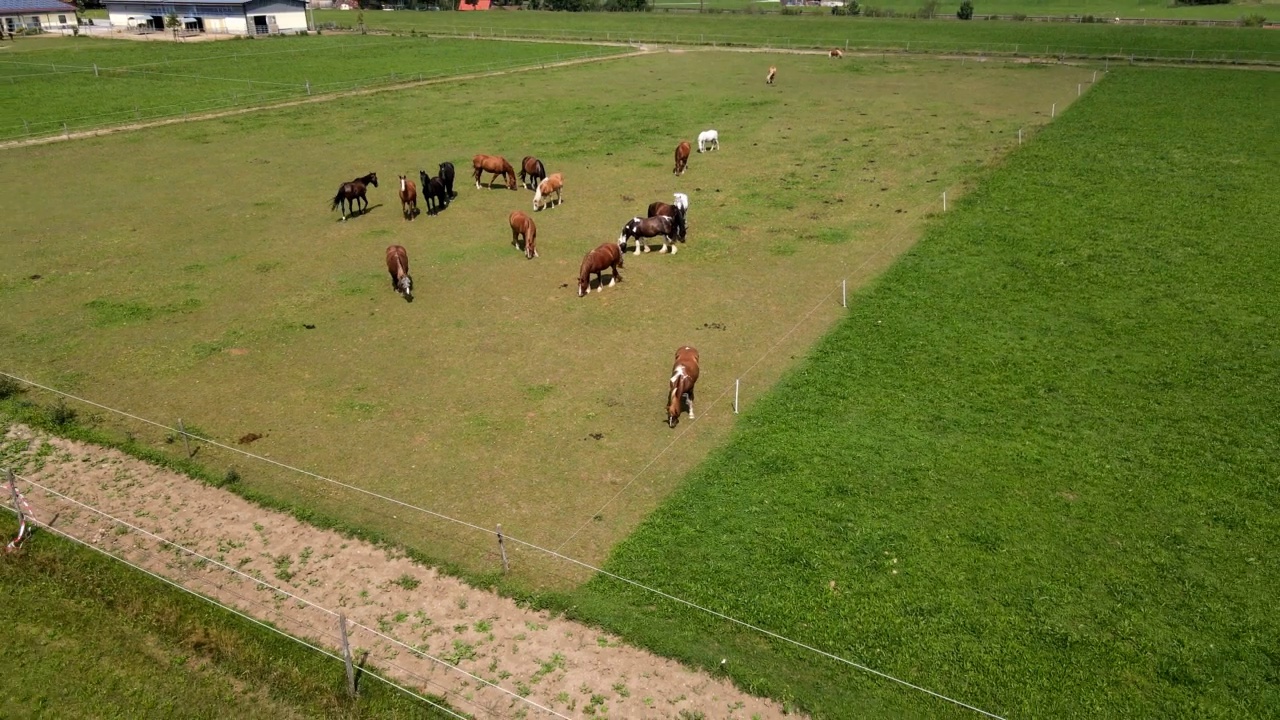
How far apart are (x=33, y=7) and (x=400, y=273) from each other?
10048 centimetres

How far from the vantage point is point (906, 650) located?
953 centimetres

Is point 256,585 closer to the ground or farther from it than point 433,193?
closer to the ground

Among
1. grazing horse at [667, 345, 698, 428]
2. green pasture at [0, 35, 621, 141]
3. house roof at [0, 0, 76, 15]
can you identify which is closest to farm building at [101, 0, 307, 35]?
house roof at [0, 0, 76, 15]

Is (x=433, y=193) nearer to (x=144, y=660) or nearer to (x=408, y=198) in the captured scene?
(x=408, y=198)

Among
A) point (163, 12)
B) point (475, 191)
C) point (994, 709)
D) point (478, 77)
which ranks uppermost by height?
point (163, 12)

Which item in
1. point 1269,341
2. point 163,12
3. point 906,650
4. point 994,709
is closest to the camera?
point 994,709

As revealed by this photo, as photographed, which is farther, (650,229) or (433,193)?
(433,193)

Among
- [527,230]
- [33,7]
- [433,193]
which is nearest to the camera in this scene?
[527,230]

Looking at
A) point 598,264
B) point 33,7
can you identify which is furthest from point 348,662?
point 33,7

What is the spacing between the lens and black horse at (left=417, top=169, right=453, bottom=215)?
87.6ft

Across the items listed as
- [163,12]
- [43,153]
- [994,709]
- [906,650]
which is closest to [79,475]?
[906,650]

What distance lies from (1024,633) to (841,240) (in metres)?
16.3

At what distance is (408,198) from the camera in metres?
26.0

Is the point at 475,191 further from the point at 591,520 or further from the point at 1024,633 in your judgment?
the point at 1024,633
